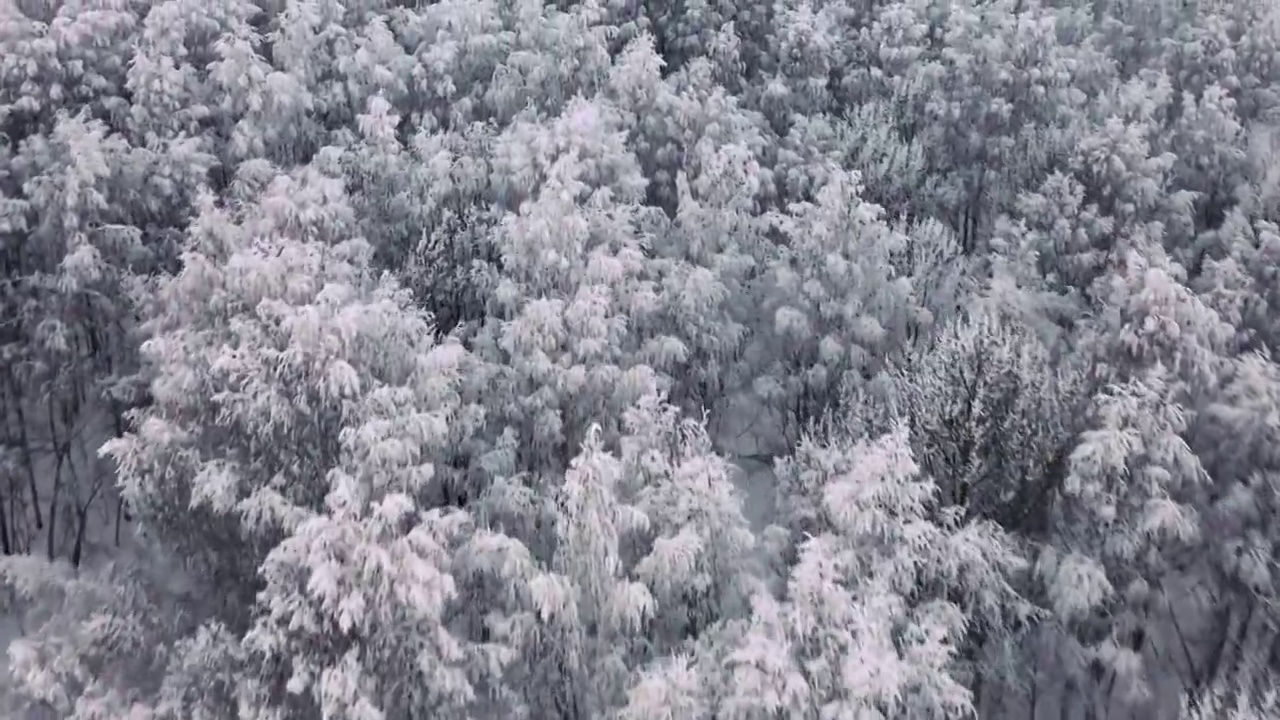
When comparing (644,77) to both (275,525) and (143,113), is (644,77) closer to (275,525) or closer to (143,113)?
(143,113)

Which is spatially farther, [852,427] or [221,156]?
[221,156]

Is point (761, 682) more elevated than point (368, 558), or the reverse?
point (368, 558)

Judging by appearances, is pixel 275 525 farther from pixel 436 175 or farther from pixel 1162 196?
pixel 1162 196

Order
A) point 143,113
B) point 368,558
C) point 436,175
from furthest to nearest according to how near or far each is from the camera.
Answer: point 436,175, point 143,113, point 368,558

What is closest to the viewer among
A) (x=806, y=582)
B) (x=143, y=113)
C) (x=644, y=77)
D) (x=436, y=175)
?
(x=806, y=582)

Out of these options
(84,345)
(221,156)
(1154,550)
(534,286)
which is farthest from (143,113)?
(1154,550)

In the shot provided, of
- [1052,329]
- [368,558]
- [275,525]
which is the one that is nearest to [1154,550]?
[1052,329]

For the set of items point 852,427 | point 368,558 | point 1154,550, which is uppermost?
point 368,558
